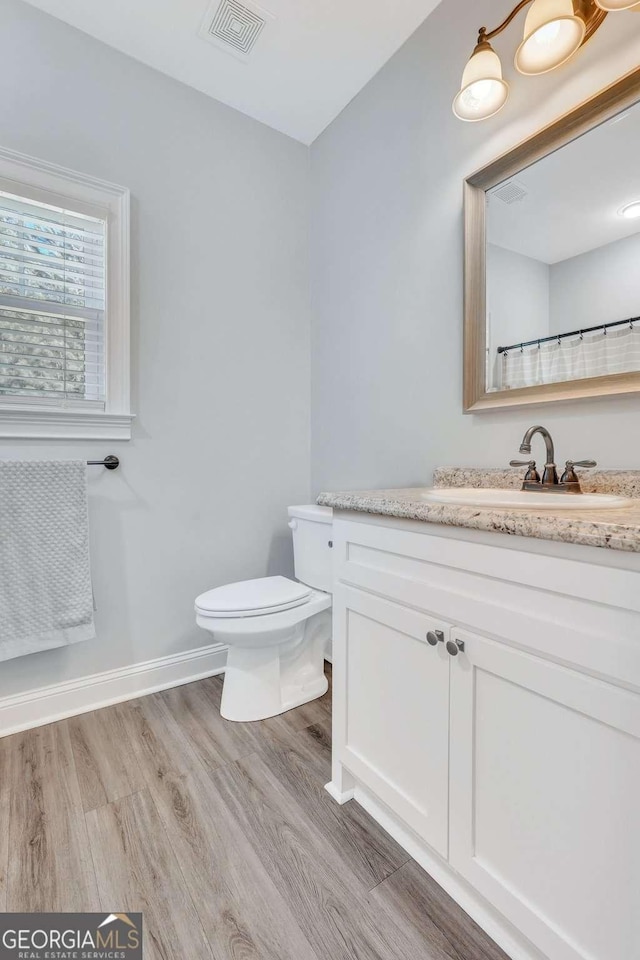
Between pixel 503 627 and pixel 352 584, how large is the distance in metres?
0.46

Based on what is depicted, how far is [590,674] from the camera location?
0.69 meters

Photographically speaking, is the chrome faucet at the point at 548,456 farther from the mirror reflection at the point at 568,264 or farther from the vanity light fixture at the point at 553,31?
the vanity light fixture at the point at 553,31

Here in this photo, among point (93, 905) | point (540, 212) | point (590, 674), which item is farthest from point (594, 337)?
point (93, 905)

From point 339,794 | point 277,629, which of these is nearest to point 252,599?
point 277,629

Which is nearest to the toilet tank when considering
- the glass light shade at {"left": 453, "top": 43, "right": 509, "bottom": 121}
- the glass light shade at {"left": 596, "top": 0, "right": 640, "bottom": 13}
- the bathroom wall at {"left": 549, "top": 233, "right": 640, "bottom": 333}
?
the bathroom wall at {"left": 549, "top": 233, "right": 640, "bottom": 333}

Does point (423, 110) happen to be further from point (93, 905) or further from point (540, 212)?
point (93, 905)

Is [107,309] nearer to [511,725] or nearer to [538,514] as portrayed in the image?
[538,514]

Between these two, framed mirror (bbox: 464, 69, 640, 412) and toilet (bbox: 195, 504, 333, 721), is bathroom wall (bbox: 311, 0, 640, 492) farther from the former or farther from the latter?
toilet (bbox: 195, 504, 333, 721)

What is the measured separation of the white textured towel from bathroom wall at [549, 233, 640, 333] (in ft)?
5.44

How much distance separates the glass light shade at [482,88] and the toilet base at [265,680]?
5.79 ft

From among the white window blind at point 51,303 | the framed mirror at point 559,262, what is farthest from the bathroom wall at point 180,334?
the framed mirror at point 559,262

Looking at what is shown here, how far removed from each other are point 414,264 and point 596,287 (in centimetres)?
71

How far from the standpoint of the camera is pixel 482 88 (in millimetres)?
1302

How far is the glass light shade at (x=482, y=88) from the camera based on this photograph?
1271 mm
